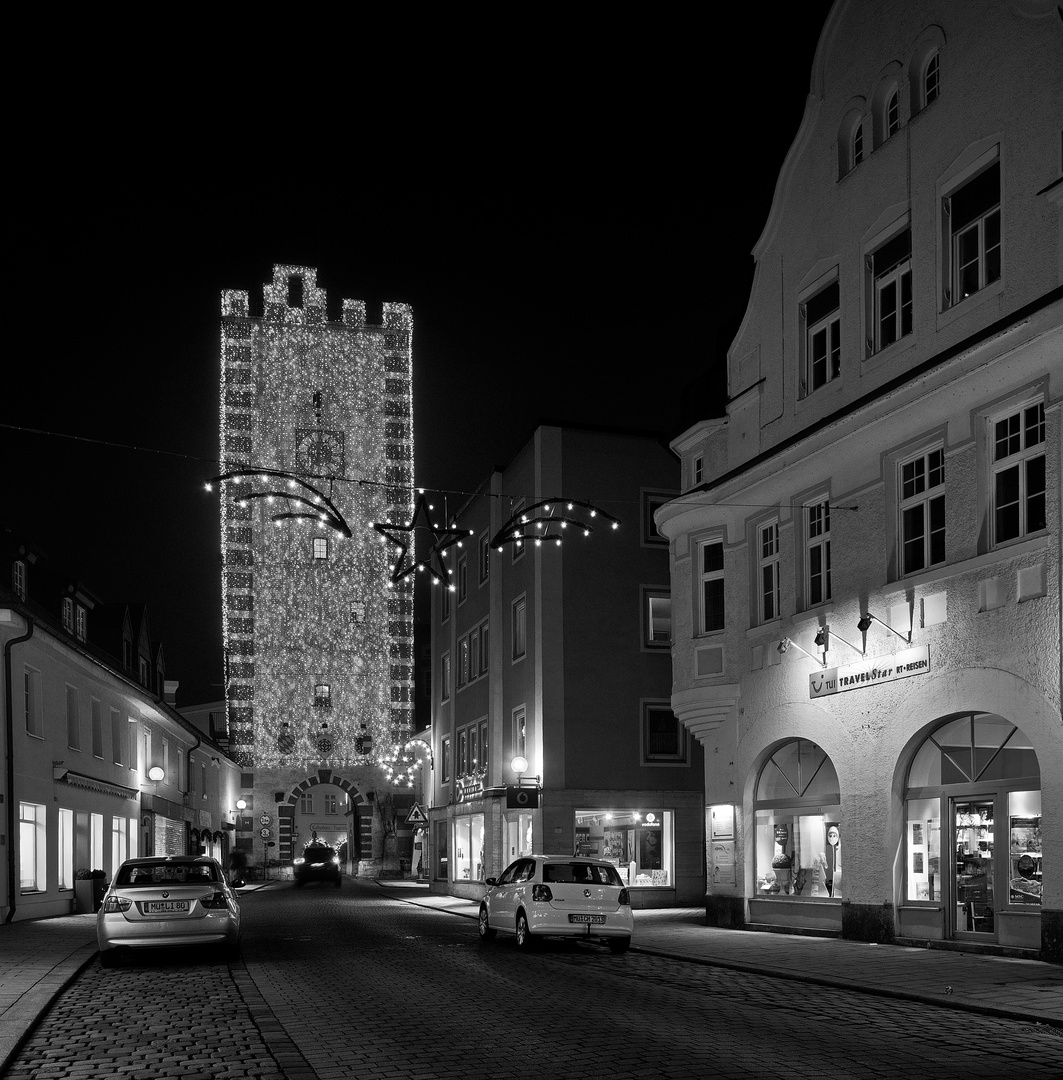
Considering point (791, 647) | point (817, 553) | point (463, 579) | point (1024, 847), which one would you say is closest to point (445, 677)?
point (463, 579)

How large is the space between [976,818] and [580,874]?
18.8 ft

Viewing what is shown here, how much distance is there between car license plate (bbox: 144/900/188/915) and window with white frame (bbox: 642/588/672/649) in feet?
64.6

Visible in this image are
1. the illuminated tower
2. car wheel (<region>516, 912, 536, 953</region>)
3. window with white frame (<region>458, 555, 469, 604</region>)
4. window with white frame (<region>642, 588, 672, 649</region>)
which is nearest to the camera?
car wheel (<region>516, 912, 536, 953</region>)

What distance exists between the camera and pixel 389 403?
2756 inches

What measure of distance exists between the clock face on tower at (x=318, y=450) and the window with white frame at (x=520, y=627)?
31.8m

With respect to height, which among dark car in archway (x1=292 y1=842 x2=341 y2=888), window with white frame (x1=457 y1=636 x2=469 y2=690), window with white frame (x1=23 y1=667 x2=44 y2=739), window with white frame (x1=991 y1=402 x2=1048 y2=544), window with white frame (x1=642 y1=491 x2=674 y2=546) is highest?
window with white frame (x1=642 y1=491 x2=674 y2=546)

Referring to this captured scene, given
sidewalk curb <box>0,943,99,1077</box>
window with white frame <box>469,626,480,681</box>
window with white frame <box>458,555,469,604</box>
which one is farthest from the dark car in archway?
sidewalk curb <box>0,943,99,1077</box>

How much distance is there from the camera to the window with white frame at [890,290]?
2097 cm

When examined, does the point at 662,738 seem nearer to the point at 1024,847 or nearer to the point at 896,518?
the point at 896,518

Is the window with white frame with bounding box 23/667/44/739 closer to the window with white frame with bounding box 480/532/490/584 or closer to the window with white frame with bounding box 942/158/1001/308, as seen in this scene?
the window with white frame with bounding box 480/532/490/584

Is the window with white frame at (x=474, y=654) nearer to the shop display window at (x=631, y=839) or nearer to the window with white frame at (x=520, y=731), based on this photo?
the window with white frame at (x=520, y=731)

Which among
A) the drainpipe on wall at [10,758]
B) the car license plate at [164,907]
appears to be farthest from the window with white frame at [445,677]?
the car license plate at [164,907]

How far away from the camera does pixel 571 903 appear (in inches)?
789

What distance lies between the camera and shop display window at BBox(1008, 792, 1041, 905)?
17.6 metres
